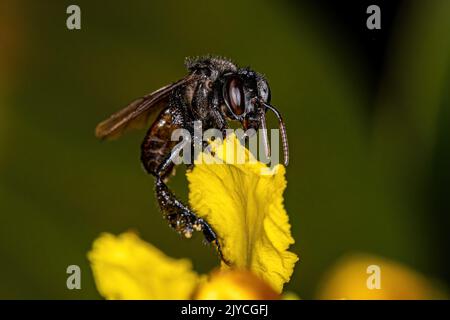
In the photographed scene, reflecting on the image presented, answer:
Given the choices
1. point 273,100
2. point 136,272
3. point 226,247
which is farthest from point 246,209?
point 273,100

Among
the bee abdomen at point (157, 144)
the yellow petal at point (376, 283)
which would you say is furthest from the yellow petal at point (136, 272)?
the yellow petal at point (376, 283)

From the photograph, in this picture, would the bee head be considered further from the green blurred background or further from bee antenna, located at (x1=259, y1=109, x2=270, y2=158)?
the green blurred background

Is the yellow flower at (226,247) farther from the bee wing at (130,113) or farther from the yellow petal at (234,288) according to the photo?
the bee wing at (130,113)

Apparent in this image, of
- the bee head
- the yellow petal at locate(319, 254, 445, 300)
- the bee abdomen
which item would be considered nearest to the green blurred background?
the yellow petal at locate(319, 254, 445, 300)

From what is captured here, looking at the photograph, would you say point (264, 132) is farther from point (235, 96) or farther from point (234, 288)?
point (234, 288)

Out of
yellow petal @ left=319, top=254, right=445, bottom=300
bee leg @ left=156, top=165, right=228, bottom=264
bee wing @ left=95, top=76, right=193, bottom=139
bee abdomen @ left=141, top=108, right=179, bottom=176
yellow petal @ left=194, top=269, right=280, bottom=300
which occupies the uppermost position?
bee wing @ left=95, top=76, right=193, bottom=139

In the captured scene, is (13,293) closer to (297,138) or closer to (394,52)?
(297,138)
